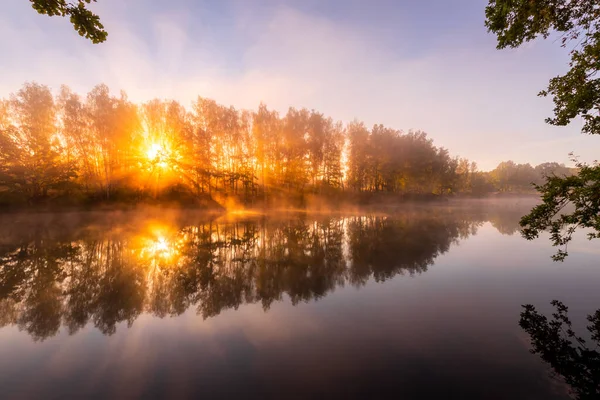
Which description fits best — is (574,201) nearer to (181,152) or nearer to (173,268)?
(173,268)

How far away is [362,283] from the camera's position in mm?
11797

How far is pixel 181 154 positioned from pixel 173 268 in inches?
1584

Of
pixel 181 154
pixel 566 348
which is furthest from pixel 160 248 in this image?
pixel 181 154

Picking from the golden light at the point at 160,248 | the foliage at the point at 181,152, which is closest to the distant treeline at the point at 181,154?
the foliage at the point at 181,152

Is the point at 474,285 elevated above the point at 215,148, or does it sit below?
below

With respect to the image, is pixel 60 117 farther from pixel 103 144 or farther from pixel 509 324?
pixel 509 324

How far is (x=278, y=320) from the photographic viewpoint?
8.45 m

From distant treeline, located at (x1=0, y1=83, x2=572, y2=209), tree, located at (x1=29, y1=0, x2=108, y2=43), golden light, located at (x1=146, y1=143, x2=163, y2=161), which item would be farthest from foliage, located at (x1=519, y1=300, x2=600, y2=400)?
golden light, located at (x1=146, y1=143, x2=163, y2=161)

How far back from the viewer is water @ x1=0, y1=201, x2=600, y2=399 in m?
5.46

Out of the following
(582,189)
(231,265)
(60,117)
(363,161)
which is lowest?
(231,265)

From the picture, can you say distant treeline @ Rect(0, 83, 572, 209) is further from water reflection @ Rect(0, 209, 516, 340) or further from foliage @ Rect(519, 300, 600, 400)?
foliage @ Rect(519, 300, 600, 400)

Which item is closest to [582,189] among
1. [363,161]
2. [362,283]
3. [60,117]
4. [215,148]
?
[362,283]

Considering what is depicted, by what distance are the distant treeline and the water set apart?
27134 millimetres

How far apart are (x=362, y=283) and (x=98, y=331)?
10618 millimetres
